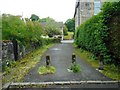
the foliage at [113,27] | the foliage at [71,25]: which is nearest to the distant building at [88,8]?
the foliage at [113,27]

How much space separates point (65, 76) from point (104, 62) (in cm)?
269

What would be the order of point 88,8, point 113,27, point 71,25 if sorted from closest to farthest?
point 113,27 → point 88,8 → point 71,25

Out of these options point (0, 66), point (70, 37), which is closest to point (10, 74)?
point (0, 66)

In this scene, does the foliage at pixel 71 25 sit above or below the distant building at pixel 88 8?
below

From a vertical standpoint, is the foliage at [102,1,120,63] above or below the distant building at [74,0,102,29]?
below

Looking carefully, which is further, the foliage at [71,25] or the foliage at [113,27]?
the foliage at [71,25]

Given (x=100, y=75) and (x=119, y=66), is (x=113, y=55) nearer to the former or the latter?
(x=119, y=66)

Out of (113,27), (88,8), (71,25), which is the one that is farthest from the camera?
(71,25)

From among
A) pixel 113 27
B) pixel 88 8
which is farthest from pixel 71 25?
pixel 113 27

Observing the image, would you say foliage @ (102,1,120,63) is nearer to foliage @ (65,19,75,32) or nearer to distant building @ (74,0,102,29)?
distant building @ (74,0,102,29)

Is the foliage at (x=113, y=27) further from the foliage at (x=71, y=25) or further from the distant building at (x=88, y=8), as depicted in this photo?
the foliage at (x=71, y=25)

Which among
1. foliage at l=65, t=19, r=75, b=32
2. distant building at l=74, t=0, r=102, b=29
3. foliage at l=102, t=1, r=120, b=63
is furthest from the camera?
foliage at l=65, t=19, r=75, b=32

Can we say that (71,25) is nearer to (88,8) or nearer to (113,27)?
(88,8)

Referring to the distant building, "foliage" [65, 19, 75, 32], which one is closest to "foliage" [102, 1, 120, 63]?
the distant building
